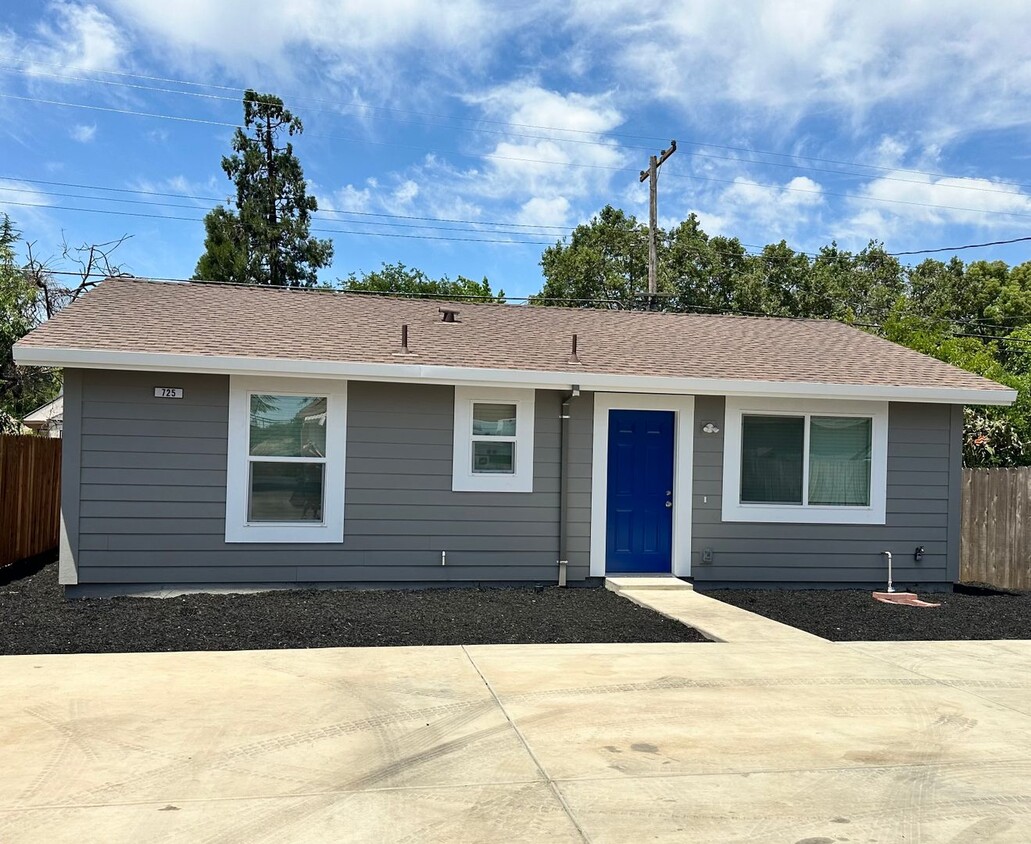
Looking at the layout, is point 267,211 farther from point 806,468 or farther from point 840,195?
point 806,468

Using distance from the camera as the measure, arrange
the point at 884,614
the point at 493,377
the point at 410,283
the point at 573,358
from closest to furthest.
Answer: the point at 884,614 → the point at 493,377 → the point at 573,358 → the point at 410,283

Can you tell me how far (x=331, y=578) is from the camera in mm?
9805

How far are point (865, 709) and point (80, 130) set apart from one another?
2411cm

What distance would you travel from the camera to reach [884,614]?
945cm

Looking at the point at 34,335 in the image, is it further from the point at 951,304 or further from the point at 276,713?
the point at 951,304

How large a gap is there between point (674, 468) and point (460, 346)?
2.89m

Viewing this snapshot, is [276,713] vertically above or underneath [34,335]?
underneath

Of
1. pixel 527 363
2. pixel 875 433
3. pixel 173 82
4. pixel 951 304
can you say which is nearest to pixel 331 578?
pixel 527 363

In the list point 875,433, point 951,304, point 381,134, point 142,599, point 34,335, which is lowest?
point 142,599

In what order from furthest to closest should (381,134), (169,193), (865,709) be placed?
(169,193) → (381,134) → (865,709)

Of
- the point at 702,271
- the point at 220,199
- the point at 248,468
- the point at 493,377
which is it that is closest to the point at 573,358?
the point at 493,377

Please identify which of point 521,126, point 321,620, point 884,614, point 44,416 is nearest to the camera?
point 321,620

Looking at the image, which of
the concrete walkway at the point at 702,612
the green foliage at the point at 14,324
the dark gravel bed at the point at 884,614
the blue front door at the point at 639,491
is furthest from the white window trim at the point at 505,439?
the green foliage at the point at 14,324

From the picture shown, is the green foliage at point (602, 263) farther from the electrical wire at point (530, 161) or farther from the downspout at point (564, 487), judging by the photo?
the downspout at point (564, 487)
